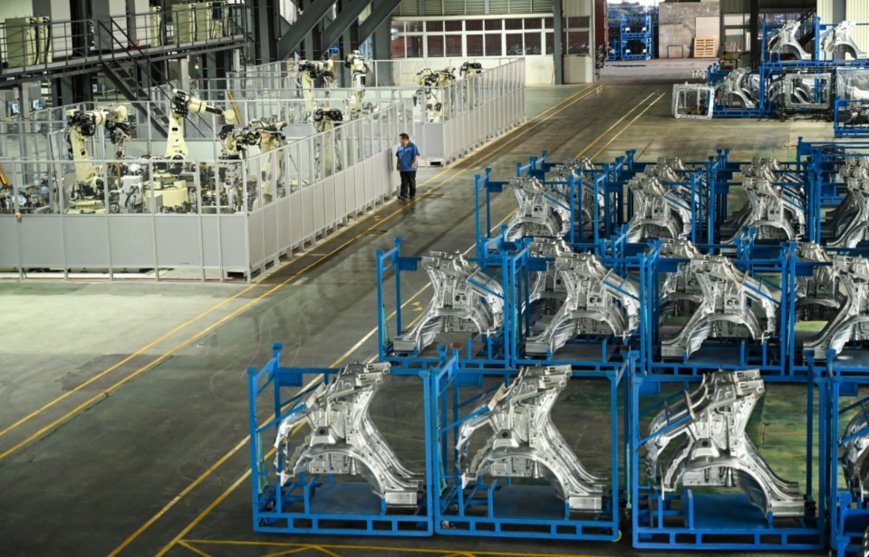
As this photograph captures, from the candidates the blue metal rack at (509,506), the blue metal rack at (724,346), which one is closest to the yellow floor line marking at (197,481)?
the blue metal rack at (509,506)

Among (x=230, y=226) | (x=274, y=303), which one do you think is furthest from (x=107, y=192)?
(x=274, y=303)

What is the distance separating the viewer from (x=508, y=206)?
1204 inches

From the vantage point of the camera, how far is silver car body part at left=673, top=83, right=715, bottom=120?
45.7 m

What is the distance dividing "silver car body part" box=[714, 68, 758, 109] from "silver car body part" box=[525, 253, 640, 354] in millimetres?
30156

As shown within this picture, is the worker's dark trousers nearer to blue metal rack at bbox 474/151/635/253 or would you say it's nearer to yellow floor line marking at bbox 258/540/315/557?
blue metal rack at bbox 474/151/635/253

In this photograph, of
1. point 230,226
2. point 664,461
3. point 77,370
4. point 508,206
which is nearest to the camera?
point 664,461

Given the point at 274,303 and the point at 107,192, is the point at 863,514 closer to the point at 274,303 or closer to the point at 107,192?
the point at 274,303

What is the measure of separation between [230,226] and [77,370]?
5620 mm

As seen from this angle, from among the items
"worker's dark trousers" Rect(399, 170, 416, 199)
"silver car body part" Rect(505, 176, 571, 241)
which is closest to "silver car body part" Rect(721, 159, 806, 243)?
"silver car body part" Rect(505, 176, 571, 241)

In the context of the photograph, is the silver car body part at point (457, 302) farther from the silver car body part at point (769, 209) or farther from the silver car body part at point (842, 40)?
the silver car body part at point (842, 40)

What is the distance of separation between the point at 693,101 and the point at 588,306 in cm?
3115

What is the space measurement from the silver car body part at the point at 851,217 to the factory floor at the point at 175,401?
648 cm

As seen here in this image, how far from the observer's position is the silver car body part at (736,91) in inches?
1813

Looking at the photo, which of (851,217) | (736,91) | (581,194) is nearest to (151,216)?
(581,194)
